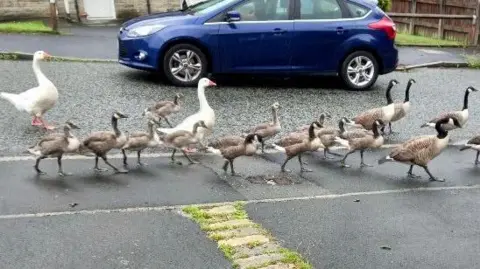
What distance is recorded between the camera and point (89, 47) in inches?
683

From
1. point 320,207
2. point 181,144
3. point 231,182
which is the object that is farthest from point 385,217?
point 181,144

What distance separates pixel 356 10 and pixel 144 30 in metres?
4.22

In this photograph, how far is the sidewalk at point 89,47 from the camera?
643 inches

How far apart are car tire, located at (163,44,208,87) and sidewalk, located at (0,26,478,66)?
3436mm

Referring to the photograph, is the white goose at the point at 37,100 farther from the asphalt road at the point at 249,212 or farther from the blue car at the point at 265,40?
the blue car at the point at 265,40

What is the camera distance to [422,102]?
517 inches

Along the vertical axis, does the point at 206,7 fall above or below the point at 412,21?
above

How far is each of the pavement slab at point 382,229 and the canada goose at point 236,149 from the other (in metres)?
1.13

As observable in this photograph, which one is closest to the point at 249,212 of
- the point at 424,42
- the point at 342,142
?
the point at 342,142

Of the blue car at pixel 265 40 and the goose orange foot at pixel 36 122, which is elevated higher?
the blue car at pixel 265 40

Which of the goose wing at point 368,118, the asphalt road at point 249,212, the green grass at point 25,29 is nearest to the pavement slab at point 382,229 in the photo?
the asphalt road at point 249,212

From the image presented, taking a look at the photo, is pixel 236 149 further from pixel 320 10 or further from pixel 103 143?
pixel 320 10

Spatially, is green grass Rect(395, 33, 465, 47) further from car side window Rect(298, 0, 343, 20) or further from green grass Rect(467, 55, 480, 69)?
car side window Rect(298, 0, 343, 20)

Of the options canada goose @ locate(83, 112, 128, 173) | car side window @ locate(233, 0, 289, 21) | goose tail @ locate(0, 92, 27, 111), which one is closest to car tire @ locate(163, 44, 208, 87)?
car side window @ locate(233, 0, 289, 21)
